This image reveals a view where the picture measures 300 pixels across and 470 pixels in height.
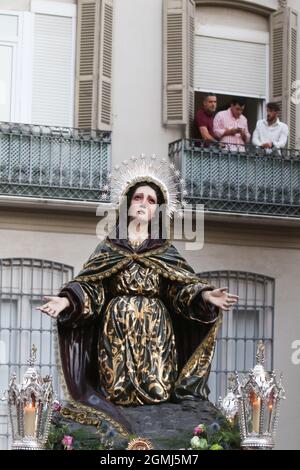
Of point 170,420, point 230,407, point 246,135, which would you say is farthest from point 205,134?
point 170,420

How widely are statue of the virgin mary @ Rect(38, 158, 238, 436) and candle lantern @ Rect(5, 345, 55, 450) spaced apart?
61 cm

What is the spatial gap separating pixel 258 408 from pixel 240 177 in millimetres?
12226

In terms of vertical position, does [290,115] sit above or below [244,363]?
above

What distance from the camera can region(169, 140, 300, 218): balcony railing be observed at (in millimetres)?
31953

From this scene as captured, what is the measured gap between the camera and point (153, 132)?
32.4 m

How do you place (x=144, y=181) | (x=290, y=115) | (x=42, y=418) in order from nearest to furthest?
(x=42, y=418), (x=144, y=181), (x=290, y=115)

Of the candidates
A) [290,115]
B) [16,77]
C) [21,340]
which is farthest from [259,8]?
[21,340]

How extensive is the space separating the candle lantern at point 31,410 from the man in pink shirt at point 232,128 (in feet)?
41.0

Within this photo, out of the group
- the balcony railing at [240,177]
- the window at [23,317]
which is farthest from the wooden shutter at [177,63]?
the window at [23,317]

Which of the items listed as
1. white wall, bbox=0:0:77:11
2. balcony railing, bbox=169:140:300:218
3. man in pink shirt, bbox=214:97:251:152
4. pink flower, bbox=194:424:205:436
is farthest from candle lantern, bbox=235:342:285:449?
white wall, bbox=0:0:77:11

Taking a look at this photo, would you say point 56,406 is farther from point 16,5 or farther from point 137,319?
point 16,5

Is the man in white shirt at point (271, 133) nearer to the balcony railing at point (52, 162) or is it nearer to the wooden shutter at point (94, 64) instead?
the wooden shutter at point (94, 64)

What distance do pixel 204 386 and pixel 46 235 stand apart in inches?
409

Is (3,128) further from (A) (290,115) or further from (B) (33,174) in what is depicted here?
(A) (290,115)
